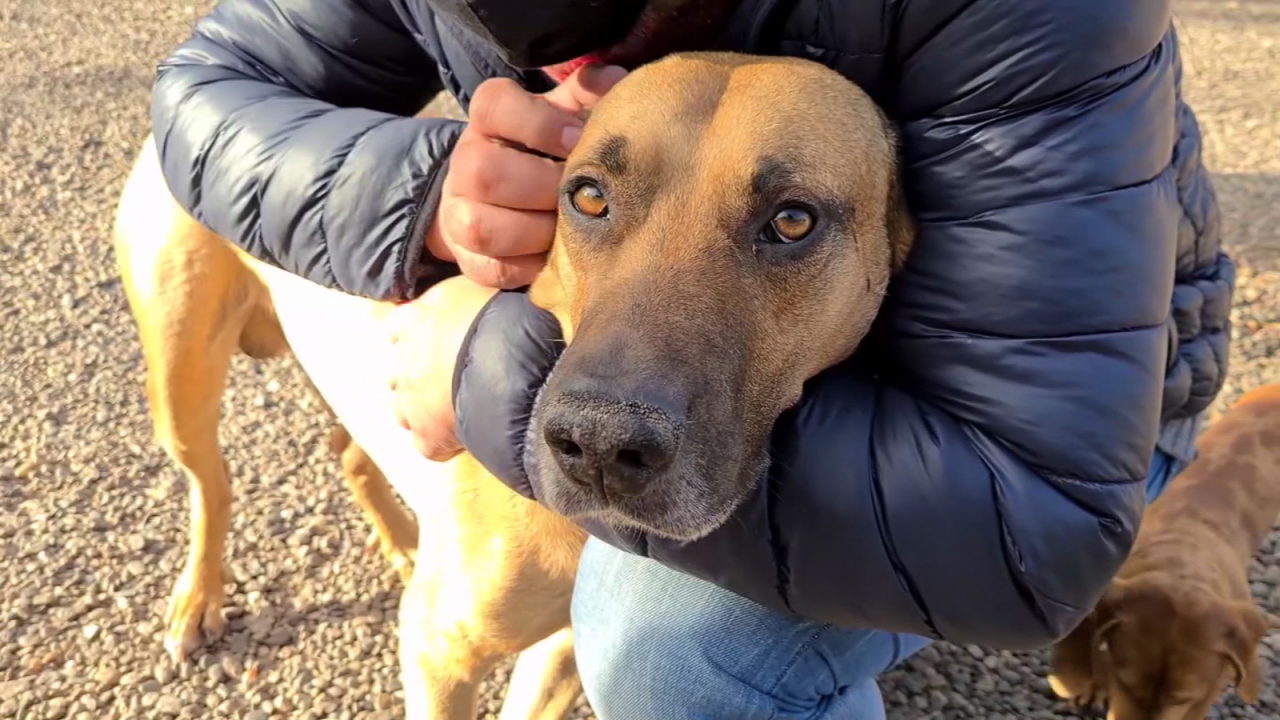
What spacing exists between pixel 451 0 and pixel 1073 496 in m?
1.17

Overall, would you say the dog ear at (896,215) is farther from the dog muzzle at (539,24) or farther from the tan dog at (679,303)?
the dog muzzle at (539,24)

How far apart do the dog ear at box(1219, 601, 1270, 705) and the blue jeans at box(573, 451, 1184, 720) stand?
1133 mm

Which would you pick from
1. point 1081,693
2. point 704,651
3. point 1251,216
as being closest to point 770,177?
point 704,651

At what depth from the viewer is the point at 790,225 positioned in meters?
1.63

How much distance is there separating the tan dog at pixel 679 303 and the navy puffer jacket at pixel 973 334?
3.2 inches

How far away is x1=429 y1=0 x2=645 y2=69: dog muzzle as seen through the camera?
1.53m

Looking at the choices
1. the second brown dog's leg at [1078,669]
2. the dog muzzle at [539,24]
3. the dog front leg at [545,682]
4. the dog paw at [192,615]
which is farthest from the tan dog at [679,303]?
the second brown dog's leg at [1078,669]

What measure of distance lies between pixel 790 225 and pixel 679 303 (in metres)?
0.26

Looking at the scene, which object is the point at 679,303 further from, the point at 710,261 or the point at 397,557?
the point at 397,557

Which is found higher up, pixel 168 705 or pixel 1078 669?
pixel 1078 669

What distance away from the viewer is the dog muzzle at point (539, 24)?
60.3 inches

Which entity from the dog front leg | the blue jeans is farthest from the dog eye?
the dog front leg

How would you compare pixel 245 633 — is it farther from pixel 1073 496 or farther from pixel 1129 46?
pixel 1129 46

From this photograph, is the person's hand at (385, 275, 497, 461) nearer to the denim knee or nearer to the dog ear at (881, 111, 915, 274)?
the denim knee
